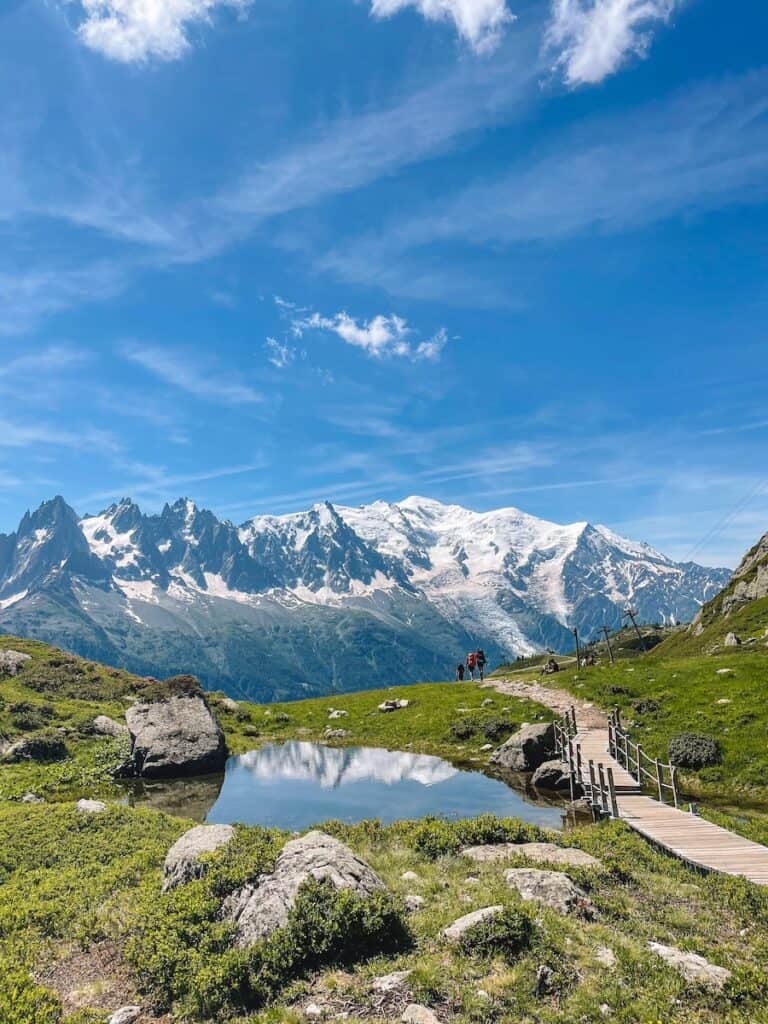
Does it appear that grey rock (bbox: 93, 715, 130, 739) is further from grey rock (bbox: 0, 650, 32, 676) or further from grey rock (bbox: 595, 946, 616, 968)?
grey rock (bbox: 595, 946, 616, 968)

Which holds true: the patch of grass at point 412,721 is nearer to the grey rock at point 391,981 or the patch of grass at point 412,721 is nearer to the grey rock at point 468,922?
the grey rock at point 468,922

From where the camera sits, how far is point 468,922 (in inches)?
538

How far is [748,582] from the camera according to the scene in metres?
105

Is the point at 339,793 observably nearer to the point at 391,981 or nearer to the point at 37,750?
the point at 37,750

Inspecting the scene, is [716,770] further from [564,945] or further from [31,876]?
[31,876]

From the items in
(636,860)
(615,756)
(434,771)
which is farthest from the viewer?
(434,771)

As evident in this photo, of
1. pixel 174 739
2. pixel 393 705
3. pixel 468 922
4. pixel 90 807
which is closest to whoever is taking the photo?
pixel 468 922

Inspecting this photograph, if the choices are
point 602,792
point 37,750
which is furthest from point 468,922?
point 37,750

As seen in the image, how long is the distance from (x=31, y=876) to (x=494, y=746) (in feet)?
108

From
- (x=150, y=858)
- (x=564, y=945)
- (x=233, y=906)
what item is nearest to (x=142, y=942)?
(x=233, y=906)

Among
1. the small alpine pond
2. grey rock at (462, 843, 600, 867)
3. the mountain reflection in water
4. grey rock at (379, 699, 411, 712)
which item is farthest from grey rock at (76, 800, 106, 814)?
grey rock at (379, 699, 411, 712)

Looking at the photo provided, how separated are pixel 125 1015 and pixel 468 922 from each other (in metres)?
7.39

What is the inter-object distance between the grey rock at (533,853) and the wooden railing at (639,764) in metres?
9.93

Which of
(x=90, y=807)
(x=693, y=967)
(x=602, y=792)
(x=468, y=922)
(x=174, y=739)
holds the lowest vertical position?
(x=602, y=792)
